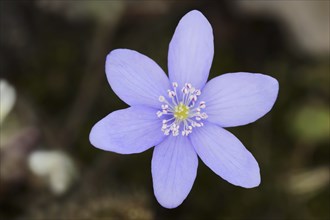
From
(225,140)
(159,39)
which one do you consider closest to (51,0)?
(159,39)

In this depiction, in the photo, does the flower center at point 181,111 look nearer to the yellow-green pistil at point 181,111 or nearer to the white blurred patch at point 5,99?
the yellow-green pistil at point 181,111

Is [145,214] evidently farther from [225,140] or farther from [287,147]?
[287,147]

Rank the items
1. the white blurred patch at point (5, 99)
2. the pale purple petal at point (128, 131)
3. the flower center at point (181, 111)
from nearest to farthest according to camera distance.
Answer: the pale purple petal at point (128, 131), the flower center at point (181, 111), the white blurred patch at point (5, 99)

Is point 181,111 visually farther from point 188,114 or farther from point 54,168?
point 54,168

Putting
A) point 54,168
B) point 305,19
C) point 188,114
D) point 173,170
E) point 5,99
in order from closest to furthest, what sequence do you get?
point 173,170, point 188,114, point 5,99, point 54,168, point 305,19

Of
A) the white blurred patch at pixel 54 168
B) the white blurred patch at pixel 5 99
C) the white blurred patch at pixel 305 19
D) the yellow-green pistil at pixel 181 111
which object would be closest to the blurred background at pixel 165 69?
the white blurred patch at pixel 305 19

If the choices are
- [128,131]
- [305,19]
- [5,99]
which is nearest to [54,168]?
[5,99]
